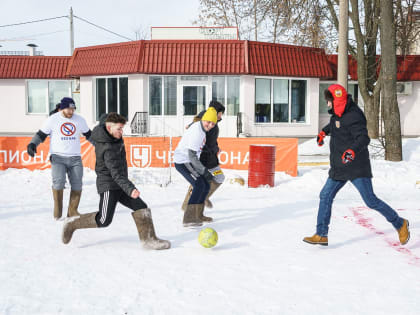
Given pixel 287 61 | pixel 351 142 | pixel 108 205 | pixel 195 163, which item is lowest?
pixel 108 205

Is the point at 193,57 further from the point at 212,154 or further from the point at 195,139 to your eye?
the point at 195,139

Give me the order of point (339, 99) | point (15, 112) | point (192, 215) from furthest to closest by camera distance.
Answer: point (15, 112) → point (192, 215) → point (339, 99)

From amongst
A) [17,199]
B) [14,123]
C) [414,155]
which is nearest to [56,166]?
[17,199]

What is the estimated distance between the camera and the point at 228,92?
69.2ft

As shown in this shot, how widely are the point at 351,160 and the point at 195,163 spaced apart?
2.02m

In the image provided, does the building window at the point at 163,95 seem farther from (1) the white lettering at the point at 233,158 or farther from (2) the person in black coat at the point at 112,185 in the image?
(2) the person in black coat at the point at 112,185

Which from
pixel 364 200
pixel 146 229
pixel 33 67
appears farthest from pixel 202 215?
pixel 33 67

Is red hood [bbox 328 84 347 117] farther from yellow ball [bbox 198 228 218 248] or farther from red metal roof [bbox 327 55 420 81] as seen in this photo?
red metal roof [bbox 327 55 420 81]

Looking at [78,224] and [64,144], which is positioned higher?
[64,144]

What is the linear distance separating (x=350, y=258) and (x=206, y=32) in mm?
18271

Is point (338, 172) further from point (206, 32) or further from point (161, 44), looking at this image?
point (206, 32)

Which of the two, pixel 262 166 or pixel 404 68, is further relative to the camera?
pixel 404 68

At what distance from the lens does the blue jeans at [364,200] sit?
5.52 meters

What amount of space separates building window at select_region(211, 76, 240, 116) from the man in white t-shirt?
46.7 ft
